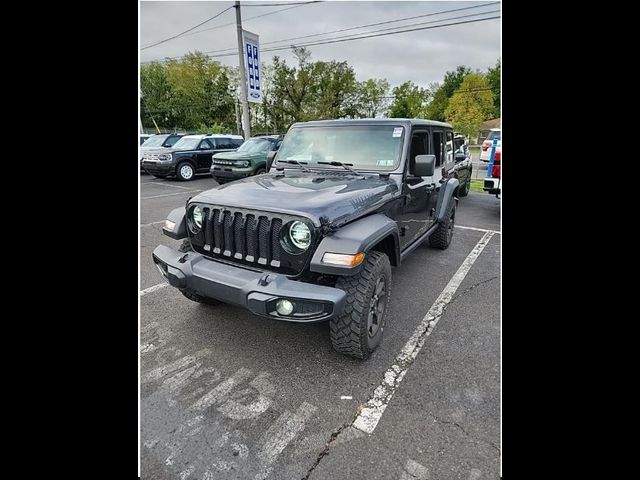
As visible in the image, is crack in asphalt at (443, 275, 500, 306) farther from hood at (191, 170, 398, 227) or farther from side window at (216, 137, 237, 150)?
side window at (216, 137, 237, 150)

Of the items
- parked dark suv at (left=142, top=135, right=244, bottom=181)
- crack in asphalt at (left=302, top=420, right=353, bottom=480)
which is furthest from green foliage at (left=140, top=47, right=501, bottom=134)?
crack in asphalt at (left=302, top=420, right=353, bottom=480)

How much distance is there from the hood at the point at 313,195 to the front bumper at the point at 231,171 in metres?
8.06

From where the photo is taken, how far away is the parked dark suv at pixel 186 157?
13086mm

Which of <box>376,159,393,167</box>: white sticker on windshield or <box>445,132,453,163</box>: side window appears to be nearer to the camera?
<box>376,159,393,167</box>: white sticker on windshield

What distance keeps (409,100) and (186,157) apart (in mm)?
35613

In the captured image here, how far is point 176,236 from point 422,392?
2258 mm

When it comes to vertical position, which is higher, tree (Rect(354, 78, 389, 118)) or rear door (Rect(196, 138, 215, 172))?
tree (Rect(354, 78, 389, 118))

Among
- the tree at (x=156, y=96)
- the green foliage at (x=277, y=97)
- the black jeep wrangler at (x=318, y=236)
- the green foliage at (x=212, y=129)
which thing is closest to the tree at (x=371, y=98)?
the green foliage at (x=277, y=97)

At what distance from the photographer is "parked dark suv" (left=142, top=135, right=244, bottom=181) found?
42.9 ft

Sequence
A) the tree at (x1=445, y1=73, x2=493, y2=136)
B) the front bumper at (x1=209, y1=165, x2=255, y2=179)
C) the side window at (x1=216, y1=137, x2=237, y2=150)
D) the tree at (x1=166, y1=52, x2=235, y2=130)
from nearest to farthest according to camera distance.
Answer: the front bumper at (x1=209, y1=165, x2=255, y2=179) → the side window at (x1=216, y1=137, x2=237, y2=150) → the tree at (x1=445, y1=73, x2=493, y2=136) → the tree at (x1=166, y1=52, x2=235, y2=130)

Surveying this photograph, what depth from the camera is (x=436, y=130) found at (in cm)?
450

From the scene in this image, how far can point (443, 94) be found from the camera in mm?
49062

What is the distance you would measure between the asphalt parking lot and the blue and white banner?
13.1 m

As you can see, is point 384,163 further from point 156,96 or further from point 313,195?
point 156,96
